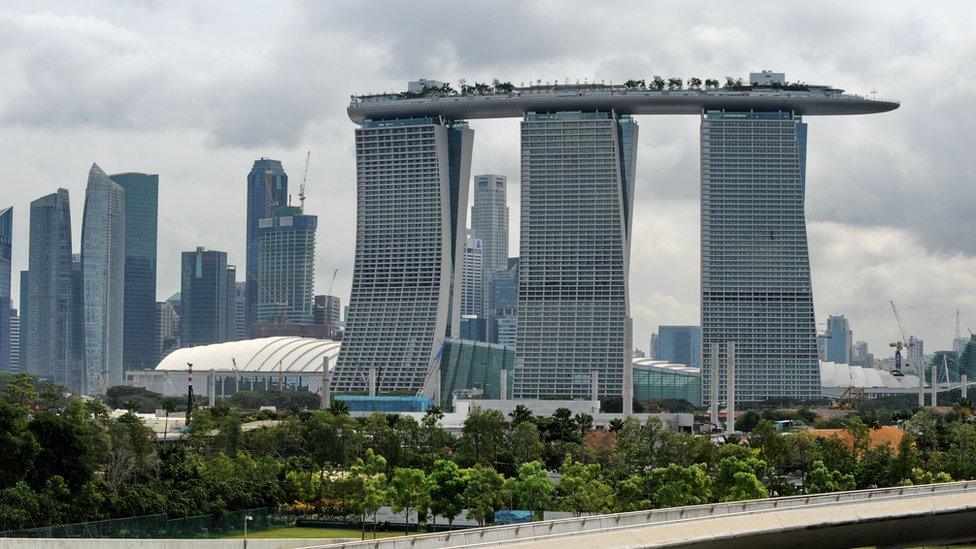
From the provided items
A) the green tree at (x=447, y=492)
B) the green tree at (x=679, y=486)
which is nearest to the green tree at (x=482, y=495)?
the green tree at (x=447, y=492)

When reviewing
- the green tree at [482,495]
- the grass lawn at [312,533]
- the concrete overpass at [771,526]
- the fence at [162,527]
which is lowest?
the grass lawn at [312,533]

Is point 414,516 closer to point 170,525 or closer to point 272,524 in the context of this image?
point 272,524

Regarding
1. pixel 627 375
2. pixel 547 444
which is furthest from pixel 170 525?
pixel 627 375

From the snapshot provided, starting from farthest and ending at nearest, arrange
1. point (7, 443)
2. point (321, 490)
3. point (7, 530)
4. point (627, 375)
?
point (627, 375) < point (321, 490) < point (7, 443) < point (7, 530)

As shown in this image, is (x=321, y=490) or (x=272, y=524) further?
(x=321, y=490)

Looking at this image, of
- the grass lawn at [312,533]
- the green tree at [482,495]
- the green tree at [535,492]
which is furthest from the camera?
the green tree at [535,492]

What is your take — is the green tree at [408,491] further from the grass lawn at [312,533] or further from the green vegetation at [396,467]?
the grass lawn at [312,533]

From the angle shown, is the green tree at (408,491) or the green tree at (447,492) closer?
the green tree at (447,492)
